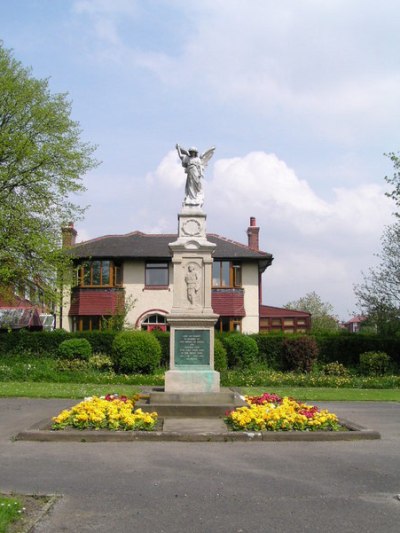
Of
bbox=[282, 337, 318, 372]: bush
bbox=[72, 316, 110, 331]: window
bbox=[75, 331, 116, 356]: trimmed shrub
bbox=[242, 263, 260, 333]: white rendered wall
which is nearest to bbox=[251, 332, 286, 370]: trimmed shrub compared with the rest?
bbox=[282, 337, 318, 372]: bush

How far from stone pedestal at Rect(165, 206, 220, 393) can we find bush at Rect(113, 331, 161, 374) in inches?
426

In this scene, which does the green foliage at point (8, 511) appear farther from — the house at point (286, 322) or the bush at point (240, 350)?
the house at point (286, 322)

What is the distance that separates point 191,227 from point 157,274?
71.5ft

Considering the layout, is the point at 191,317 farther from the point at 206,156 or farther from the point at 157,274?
the point at 157,274

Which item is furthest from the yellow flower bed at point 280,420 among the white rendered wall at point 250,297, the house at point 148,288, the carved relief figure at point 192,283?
the white rendered wall at point 250,297

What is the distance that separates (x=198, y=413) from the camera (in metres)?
12.2

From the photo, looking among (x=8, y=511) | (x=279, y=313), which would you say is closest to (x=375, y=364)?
(x=279, y=313)

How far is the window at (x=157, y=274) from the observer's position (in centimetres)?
3628

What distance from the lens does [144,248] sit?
37031 millimetres

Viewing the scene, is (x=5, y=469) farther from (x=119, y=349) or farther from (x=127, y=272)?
(x=127, y=272)

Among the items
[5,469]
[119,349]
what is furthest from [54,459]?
[119,349]

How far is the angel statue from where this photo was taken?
1522 cm

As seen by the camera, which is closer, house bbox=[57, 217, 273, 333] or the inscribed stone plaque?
the inscribed stone plaque

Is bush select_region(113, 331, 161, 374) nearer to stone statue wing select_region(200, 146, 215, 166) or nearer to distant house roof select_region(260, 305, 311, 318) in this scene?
stone statue wing select_region(200, 146, 215, 166)
